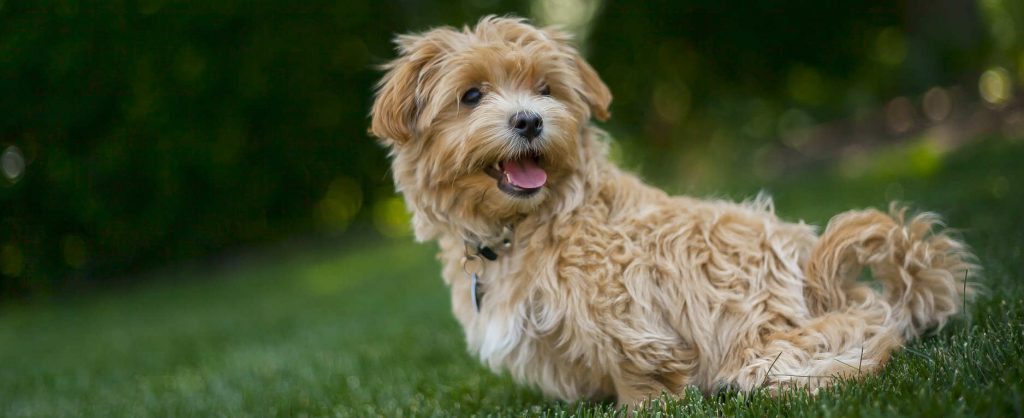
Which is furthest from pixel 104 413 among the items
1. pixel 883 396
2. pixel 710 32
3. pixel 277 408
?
pixel 710 32

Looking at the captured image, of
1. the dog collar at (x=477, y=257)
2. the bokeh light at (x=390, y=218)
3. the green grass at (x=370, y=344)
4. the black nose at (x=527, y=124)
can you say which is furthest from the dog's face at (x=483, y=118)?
the bokeh light at (x=390, y=218)

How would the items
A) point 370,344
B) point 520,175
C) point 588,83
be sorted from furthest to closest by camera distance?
point 370,344
point 588,83
point 520,175

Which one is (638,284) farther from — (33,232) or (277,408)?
(33,232)

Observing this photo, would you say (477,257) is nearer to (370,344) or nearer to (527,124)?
(527,124)

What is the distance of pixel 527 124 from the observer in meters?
3.31

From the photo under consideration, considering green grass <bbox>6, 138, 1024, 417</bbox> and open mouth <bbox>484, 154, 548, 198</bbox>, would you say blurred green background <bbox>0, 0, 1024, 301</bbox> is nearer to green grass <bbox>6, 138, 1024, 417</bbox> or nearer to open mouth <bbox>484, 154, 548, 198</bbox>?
green grass <bbox>6, 138, 1024, 417</bbox>

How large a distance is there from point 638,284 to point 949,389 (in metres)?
1.11

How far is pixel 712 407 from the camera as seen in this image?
299cm

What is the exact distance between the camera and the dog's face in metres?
3.36

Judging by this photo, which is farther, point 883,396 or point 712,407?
point 712,407

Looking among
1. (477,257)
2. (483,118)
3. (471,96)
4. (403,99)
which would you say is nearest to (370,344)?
(477,257)

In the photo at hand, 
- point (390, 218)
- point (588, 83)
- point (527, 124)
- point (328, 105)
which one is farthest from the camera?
point (390, 218)

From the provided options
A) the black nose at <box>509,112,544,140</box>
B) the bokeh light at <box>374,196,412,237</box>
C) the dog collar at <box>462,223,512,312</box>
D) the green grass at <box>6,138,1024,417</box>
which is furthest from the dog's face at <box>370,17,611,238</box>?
the bokeh light at <box>374,196,412,237</box>

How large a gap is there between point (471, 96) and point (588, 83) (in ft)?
1.87
